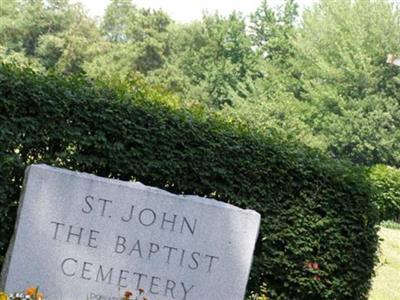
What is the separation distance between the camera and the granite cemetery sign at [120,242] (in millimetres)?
5516

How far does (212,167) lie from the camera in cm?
679

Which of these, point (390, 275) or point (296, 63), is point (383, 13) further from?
point (390, 275)

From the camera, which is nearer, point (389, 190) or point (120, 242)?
point (120, 242)

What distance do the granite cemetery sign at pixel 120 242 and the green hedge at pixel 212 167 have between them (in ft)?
2.06

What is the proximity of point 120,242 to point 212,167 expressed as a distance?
1515 millimetres

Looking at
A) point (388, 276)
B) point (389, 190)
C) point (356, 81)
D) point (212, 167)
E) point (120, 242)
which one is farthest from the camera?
point (356, 81)

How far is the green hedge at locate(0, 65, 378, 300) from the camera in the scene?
20.0 feet

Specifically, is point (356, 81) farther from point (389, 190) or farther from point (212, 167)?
point (212, 167)

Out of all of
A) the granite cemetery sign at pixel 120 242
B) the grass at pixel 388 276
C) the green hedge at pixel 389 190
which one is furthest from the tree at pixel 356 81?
the granite cemetery sign at pixel 120 242

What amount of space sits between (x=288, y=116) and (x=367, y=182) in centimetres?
4161

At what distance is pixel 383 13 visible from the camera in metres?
49.1

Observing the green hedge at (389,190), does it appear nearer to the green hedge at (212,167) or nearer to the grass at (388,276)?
the grass at (388,276)

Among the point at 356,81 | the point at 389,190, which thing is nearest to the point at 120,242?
the point at 389,190

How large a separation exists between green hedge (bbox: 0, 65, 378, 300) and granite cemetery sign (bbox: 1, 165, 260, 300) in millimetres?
629
